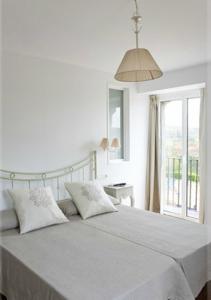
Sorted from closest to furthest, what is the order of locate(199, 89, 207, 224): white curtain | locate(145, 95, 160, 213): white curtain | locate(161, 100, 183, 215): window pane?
locate(199, 89, 207, 224): white curtain < locate(161, 100, 183, 215): window pane < locate(145, 95, 160, 213): white curtain

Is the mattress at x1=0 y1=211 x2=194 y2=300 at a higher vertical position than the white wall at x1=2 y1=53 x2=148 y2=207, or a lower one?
lower

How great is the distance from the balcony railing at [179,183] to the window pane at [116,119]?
3.23 feet

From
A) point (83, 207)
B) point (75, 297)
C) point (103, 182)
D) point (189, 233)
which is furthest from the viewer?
point (103, 182)

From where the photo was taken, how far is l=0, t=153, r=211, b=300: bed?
5.37ft

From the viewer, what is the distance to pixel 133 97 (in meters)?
4.49

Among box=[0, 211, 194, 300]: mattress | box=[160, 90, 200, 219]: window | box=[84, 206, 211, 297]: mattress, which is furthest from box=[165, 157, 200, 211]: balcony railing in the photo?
box=[0, 211, 194, 300]: mattress

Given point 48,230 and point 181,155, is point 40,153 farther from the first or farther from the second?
point 181,155

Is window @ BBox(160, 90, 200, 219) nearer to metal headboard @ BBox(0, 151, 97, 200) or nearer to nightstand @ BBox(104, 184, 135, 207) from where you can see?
nightstand @ BBox(104, 184, 135, 207)

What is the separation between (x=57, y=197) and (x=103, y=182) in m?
0.84

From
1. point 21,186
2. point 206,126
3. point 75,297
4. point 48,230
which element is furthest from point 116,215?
point 206,126

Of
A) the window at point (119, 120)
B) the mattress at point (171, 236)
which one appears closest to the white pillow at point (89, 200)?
the mattress at point (171, 236)

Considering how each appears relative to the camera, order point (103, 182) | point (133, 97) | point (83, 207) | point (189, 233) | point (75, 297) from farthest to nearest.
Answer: point (133, 97) → point (103, 182) → point (83, 207) → point (189, 233) → point (75, 297)

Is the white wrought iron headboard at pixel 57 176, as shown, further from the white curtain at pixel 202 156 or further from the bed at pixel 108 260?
the white curtain at pixel 202 156

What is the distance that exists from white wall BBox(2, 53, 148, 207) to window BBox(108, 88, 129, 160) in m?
0.25
